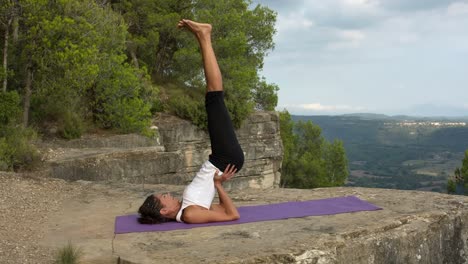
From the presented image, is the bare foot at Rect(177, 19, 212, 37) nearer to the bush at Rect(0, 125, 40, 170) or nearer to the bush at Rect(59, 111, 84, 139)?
the bush at Rect(0, 125, 40, 170)

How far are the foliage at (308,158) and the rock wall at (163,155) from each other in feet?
41.3

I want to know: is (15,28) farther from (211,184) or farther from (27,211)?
(211,184)

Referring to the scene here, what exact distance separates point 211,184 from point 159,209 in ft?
2.34

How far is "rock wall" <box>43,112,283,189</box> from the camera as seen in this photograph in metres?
11.7

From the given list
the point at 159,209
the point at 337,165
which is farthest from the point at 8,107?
the point at 337,165

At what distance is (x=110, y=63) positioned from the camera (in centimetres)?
1819

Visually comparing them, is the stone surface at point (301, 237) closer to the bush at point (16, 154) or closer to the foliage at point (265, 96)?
the bush at point (16, 154)

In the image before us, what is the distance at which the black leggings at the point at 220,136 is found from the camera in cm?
579

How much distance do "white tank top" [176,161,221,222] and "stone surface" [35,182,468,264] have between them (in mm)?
414

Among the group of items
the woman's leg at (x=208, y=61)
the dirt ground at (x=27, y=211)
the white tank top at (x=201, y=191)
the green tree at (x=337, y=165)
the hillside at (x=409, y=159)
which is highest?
the woman's leg at (x=208, y=61)

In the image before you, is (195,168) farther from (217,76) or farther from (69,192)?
(217,76)

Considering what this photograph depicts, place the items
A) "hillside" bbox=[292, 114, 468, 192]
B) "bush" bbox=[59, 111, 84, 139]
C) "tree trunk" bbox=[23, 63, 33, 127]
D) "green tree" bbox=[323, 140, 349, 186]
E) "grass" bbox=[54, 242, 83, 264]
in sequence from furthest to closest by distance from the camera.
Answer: "hillside" bbox=[292, 114, 468, 192] < "green tree" bbox=[323, 140, 349, 186] < "bush" bbox=[59, 111, 84, 139] < "tree trunk" bbox=[23, 63, 33, 127] < "grass" bbox=[54, 242, 83, 264]

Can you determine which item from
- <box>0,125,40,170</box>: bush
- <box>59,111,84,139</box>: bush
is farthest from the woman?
<box>59,111,84,139</box>: bush

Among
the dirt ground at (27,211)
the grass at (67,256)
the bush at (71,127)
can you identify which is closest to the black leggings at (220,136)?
the grass at (67,256)
